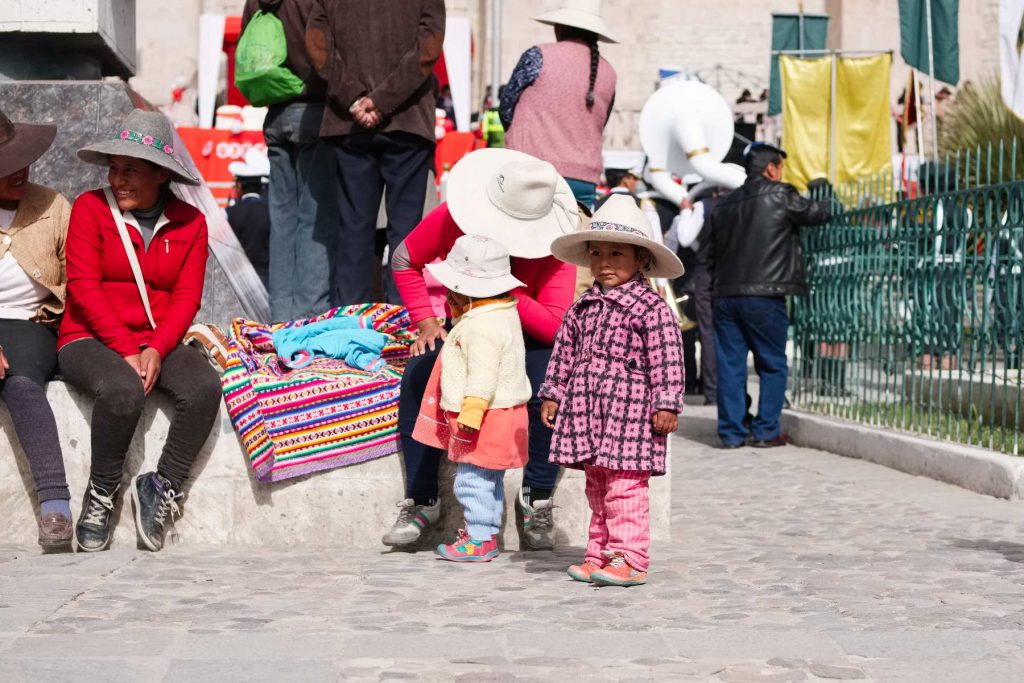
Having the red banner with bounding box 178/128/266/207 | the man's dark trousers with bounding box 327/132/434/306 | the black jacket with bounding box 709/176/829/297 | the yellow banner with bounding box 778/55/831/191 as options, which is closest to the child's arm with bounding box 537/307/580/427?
the man's dark trousers with bounding box 327/132/434/306

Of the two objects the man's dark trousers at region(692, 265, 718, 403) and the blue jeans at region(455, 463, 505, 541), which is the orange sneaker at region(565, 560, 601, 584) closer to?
the blue jeans at region(455, 463, 505, 541)

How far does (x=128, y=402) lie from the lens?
235 inches

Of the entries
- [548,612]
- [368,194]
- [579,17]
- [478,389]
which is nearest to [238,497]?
[478,389]

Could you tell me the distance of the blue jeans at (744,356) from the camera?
419 inches

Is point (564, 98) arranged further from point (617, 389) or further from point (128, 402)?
point (128, 402)

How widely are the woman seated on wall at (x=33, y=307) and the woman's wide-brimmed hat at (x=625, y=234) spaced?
2.18 meters

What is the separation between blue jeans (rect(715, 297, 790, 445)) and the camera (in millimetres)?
10648

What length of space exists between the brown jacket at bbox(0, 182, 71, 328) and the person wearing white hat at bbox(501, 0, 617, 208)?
254 centimetres

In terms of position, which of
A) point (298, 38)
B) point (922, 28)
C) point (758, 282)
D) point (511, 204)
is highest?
point (922, 28)

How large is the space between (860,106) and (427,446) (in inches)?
633

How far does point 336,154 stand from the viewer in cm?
777

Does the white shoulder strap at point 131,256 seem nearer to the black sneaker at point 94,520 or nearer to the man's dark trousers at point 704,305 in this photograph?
the black sneaker at point 94,520

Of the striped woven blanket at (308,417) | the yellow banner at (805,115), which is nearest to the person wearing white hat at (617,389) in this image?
the striped woven blanket at (308,417)

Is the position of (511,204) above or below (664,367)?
above
